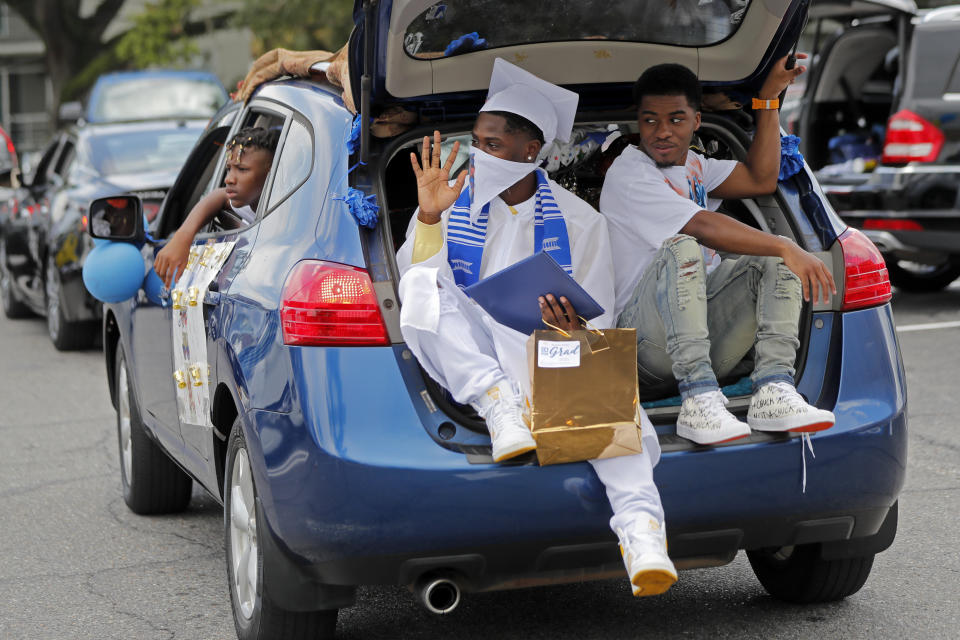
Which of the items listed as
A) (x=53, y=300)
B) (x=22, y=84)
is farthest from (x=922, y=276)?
(x=22, y=84)

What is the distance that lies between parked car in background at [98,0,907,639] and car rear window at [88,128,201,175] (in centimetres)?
650

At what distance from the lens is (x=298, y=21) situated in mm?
24844

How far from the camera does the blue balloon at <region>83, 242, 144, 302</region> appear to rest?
5320 millimetres

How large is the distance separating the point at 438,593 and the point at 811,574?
131 cm

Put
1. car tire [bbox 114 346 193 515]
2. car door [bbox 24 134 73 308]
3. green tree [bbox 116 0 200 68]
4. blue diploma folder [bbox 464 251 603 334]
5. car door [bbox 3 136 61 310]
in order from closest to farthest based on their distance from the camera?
1. blue diploma folder [bbox 464 251 603 334]
2. car tire [bbox 114 346 193 515]
3. car door [bbox 24 134 73 308]
4. car door [bbox 3 136 61 310]
5. green tree [bbox 116 0 200 68]

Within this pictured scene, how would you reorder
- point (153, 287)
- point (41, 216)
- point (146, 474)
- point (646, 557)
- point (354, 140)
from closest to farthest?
point (646, 557) → point (354, 140) → point (153, 287) → point (146, 474) → point (41, 216)

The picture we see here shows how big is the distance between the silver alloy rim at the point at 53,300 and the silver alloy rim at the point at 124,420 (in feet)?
15.7

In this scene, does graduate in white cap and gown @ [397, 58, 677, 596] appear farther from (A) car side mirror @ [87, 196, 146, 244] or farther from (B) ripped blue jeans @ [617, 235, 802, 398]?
(A) car side mirror @ [87, 196, 146, 244]

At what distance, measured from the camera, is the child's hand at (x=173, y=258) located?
16.1 ft

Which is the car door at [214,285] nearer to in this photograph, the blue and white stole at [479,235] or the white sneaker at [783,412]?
the blue and white stole at [479,235]

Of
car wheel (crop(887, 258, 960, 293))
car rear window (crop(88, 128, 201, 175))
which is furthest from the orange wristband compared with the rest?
car wheel (crop(887, 258, 960, 293))

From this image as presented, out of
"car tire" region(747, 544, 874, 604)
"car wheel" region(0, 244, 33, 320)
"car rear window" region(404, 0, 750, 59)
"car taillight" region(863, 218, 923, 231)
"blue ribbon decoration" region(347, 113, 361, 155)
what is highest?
"car rear window" region(404, 0, 750, 59)

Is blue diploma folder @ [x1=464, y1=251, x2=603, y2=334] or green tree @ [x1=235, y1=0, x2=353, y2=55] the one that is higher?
blue diploma folder @ [x1=464, y1=251, x2=603, y2=334]

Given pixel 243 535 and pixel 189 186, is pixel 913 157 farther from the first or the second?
pixel 243 535
